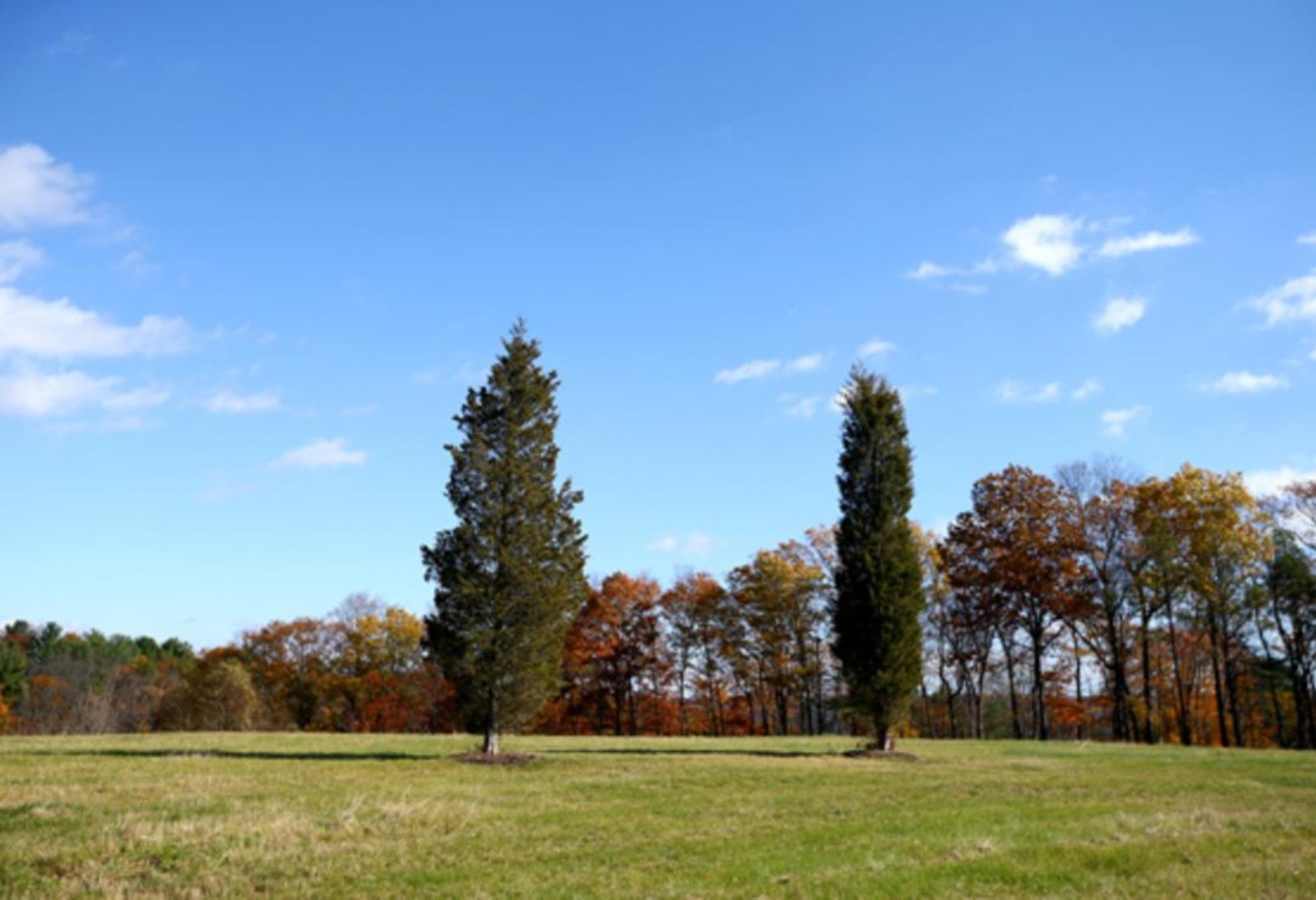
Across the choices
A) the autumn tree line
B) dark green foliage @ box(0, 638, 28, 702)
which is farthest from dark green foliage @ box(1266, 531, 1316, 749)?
dark green foliage @ box(0, 638, 28, 702)

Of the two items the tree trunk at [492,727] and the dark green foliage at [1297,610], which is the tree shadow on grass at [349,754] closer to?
the tree trunk at [492,727]

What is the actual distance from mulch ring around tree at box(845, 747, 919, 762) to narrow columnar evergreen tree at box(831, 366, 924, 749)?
514mm

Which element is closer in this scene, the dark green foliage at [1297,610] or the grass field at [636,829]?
the grass field at [636,829]

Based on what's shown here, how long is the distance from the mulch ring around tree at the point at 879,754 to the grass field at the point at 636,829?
162 inches

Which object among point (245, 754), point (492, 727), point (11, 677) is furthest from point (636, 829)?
point (11, 677)

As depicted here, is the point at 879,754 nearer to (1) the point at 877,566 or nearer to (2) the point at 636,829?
(1) the point at 877,566

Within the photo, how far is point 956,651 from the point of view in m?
54.3

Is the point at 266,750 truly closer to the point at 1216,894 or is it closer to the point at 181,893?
the point at 181,893

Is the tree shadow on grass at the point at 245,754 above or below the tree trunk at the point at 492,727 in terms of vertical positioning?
below

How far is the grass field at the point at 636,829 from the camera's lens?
9.31 meters

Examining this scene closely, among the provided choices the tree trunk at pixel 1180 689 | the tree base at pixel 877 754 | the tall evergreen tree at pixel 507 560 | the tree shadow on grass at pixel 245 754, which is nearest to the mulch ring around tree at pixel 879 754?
the tree base at pixel 877 754

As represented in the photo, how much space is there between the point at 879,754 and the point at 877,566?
662cm

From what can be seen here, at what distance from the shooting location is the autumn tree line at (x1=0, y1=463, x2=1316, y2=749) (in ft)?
145

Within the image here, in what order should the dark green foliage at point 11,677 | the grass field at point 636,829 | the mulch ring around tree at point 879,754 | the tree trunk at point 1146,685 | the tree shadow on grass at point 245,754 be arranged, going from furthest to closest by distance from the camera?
the dark green foliage at point 11,677, the tree trunk at point 1146,685, the mulch ring around tree at point 879,754, the tree shadow on grass at point 245,754, the grass field at point 636,829
